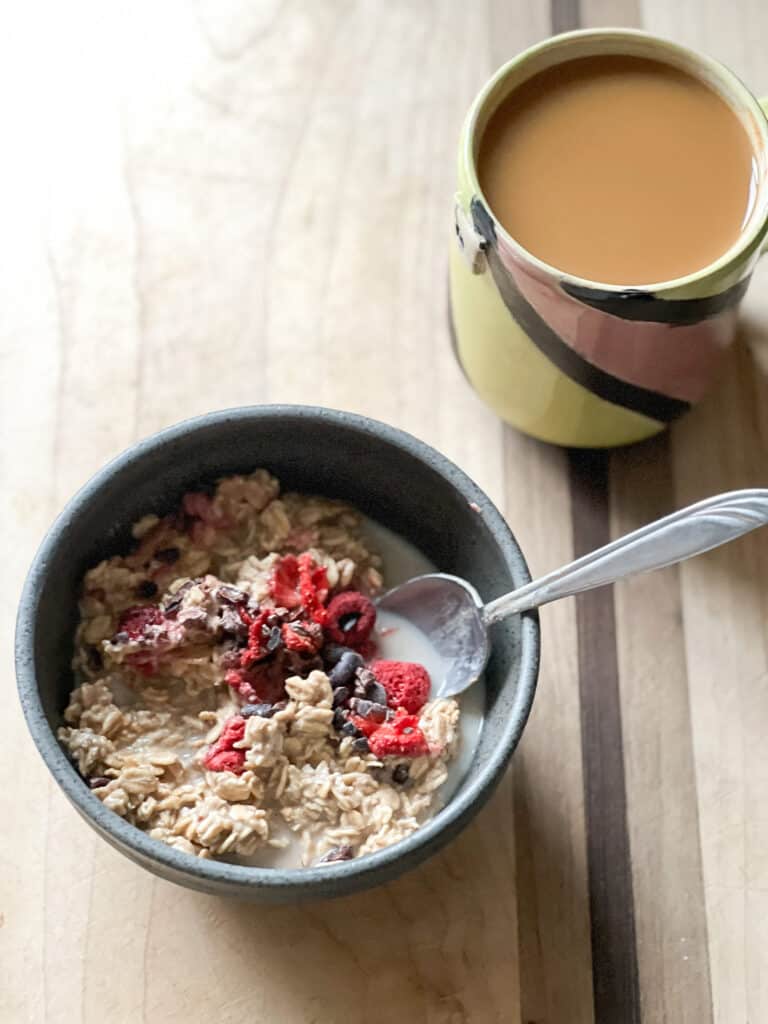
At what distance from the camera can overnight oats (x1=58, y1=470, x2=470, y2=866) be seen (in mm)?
811

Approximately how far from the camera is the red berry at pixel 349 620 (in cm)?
88

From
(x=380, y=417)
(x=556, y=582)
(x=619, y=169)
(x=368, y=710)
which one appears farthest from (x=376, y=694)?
(x=619, y=169)

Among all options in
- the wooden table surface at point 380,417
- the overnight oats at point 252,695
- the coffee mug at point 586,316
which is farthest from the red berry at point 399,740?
the coffee mug at point 586,316

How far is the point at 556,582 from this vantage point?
32.8 inches

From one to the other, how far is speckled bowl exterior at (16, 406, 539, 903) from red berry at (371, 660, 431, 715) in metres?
0.05

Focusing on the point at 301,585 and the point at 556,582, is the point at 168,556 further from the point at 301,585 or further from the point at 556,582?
the point at 556,582

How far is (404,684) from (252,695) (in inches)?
4.0

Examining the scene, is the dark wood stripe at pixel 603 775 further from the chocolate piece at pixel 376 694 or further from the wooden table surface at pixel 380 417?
the chocolate piece at pixel 376 694

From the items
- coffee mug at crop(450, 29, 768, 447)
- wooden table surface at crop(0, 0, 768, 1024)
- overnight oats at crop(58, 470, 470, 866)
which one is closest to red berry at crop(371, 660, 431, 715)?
overnight oats at crop(58, 470, 470, 866)

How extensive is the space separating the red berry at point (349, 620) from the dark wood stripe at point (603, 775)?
0.59 ft

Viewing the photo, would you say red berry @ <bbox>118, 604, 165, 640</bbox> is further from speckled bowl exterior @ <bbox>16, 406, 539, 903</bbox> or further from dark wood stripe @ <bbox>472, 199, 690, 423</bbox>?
dark wood stripe @ <bbox>472, 199, 690, 423</bbox>

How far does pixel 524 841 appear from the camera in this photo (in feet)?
2.98

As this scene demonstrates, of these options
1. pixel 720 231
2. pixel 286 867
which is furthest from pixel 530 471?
pixel 286 867

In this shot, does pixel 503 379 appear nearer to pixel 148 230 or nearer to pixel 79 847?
pixel 148 230
